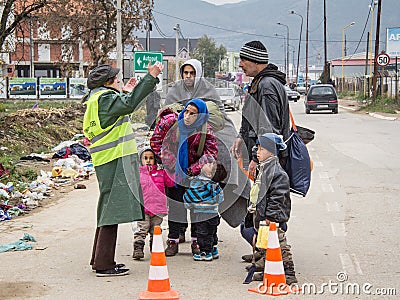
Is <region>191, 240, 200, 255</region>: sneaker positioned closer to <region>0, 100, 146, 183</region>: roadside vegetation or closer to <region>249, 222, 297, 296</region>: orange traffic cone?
<region>249, 222, 297, 296</region>: orange traffic cone

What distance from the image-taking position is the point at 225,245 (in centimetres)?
862

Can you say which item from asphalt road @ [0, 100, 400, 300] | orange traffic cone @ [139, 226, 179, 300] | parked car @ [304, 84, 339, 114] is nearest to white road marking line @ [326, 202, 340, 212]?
asphalt road @ [0, 100, 400, 300]

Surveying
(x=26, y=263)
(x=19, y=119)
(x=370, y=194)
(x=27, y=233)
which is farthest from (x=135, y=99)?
(x=19, y=119)

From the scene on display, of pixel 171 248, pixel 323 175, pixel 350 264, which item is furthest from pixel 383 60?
pixel 350 264

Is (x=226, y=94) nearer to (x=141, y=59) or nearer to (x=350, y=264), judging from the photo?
(x=350, y=264)

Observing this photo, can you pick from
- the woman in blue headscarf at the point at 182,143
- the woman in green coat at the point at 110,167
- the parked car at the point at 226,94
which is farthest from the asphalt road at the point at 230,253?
the parked car at the point at 226,94

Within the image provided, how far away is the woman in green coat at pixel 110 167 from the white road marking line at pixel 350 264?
2092 mm

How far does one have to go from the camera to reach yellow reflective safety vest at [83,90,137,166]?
732 cm

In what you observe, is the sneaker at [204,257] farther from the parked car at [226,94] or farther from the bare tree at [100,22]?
the bare tree at [100,22]

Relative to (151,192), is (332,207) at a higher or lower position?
lower

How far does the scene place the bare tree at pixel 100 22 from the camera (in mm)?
37250

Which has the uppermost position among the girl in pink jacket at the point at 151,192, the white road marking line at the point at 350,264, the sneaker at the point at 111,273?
the girl in pink jacket at the point at 151,192

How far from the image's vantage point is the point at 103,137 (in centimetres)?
736

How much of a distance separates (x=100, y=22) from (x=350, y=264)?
32.8 m
